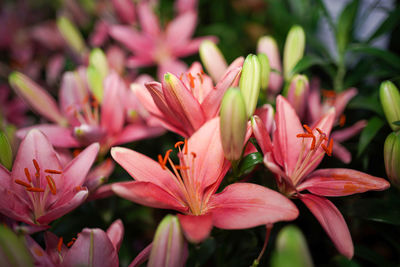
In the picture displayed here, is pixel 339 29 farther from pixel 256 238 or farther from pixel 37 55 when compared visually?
pixel 37 55

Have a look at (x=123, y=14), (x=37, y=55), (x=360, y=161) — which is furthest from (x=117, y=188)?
(x=37, y=55)

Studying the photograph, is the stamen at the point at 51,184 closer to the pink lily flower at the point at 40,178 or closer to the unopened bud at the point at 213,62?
the pink lily flower at the point at 40,178

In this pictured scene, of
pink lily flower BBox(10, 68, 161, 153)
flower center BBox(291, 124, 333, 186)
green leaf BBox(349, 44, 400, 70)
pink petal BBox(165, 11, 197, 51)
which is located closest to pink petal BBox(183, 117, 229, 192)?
flower center BBox(291, 124, 333, 186)

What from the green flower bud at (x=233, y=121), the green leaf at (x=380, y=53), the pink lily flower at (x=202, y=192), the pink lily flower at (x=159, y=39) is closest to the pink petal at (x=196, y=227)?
the pink lily flower at (x=202, y=192)

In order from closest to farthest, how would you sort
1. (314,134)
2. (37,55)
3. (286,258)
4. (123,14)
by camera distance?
(286,258) → (314,134) → (123,14) → (37,55)

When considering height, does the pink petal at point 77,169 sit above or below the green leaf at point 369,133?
above

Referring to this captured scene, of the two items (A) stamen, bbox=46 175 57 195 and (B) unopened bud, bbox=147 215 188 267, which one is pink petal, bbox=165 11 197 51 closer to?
(A) stamen, bbox=46 175 57 195
